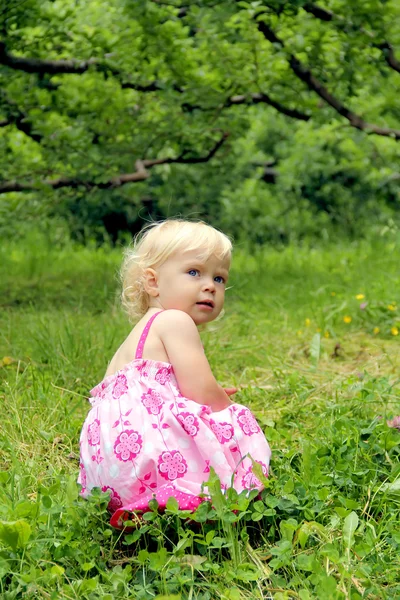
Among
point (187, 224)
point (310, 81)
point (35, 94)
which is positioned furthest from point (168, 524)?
point (310, 81)

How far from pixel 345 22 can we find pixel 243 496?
4.01 meters

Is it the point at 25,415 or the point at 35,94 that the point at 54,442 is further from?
the point at 35,94

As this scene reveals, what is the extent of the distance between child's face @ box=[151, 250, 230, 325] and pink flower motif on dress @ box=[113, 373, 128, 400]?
290 mm

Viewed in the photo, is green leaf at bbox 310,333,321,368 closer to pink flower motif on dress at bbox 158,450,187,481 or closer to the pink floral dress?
the pink floral dress

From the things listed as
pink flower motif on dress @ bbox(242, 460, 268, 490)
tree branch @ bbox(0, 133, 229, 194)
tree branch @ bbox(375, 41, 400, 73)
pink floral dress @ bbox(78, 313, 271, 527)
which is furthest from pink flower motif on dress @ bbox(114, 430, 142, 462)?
tree branch @ bbox(375, 41, 400, 73)

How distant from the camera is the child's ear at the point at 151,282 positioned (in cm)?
265

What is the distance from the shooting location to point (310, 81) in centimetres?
576

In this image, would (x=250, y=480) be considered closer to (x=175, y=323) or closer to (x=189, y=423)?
(x=189, y=423)

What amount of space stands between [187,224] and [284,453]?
0.80 metres

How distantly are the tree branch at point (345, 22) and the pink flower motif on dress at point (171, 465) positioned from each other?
3.66 metres

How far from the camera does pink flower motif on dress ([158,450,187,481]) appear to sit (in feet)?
7.50

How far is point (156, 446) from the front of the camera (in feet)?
7.54

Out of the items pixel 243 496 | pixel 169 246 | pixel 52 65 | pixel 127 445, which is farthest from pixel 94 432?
pixel 52 65

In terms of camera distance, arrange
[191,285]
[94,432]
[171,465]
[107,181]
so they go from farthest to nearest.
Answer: [107,181] → [191,285] → [94,432] → [171,465]
